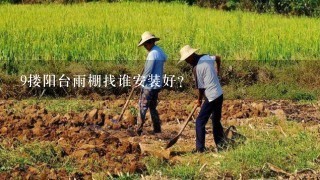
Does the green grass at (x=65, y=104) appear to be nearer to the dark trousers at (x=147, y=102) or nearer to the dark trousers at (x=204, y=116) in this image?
the dark trousers at (x=147, y=102)

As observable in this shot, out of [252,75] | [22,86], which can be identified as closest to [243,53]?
[252,75]

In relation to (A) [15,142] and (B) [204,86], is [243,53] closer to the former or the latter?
(B) [204,86]

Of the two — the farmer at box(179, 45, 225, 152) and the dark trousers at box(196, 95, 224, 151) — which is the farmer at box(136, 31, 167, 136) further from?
the dark trousers at box(196, 95, 224, 151)

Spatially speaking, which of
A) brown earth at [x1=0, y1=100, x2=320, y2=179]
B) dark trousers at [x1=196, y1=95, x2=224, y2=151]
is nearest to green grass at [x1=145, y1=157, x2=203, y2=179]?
brown earth at [x1=0, y1=100, x2=320, y2=179]

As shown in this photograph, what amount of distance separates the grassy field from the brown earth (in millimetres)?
1488

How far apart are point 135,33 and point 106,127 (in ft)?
15.1

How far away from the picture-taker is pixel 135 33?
1232 cm

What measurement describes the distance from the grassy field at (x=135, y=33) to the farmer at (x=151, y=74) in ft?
9.79

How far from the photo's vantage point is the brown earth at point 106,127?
603cm

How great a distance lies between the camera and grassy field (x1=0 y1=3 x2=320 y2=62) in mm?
10680

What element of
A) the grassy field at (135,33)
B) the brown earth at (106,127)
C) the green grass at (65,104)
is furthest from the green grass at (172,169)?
the grassy field at (135,33)

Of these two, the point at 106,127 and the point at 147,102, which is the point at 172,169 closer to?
the point at 147,102

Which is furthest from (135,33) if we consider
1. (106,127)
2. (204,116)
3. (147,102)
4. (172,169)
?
(172,169)

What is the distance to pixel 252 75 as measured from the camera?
10.8 metres
